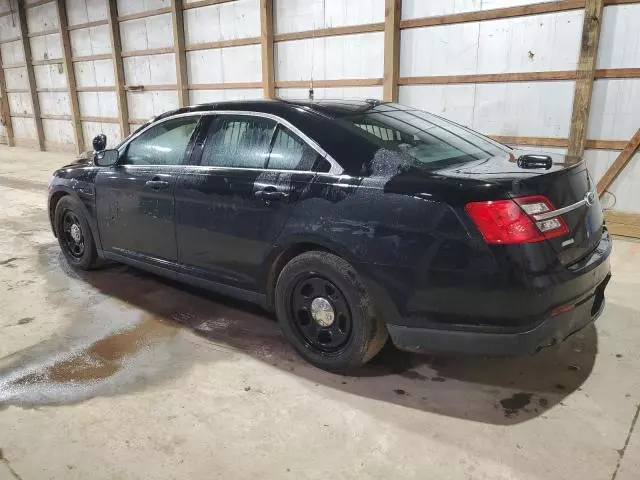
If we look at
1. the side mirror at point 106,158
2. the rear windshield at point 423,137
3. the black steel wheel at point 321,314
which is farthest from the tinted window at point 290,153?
the side mirror at point 106,158

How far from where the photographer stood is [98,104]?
39.9 ft

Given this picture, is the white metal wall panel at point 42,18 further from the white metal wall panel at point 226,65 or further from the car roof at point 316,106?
the car roof at point 316,106

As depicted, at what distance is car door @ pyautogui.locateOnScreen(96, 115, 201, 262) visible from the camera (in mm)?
3305

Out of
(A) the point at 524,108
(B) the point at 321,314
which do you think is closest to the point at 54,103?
(A) the point at 524,108

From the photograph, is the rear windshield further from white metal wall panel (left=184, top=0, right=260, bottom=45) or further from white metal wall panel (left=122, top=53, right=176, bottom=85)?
white metal wall panel (left=122, top=53, right=176, bottom=85)

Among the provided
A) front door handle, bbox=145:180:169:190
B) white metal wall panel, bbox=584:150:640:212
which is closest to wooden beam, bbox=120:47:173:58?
front door handle, bbox=145:180:169:190

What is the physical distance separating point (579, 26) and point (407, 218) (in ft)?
14.5

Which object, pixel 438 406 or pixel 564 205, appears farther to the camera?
pixel 438 406

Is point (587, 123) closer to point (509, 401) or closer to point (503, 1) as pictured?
point (503, 1)

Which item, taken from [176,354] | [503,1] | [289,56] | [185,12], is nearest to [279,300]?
[176,354]

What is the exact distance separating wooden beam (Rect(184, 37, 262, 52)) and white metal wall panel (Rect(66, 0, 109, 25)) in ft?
10.1

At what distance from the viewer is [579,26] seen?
5.26 meters

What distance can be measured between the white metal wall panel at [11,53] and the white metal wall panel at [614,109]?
1489 cm

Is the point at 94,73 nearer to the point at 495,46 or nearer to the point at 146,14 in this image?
the point at 146,14
